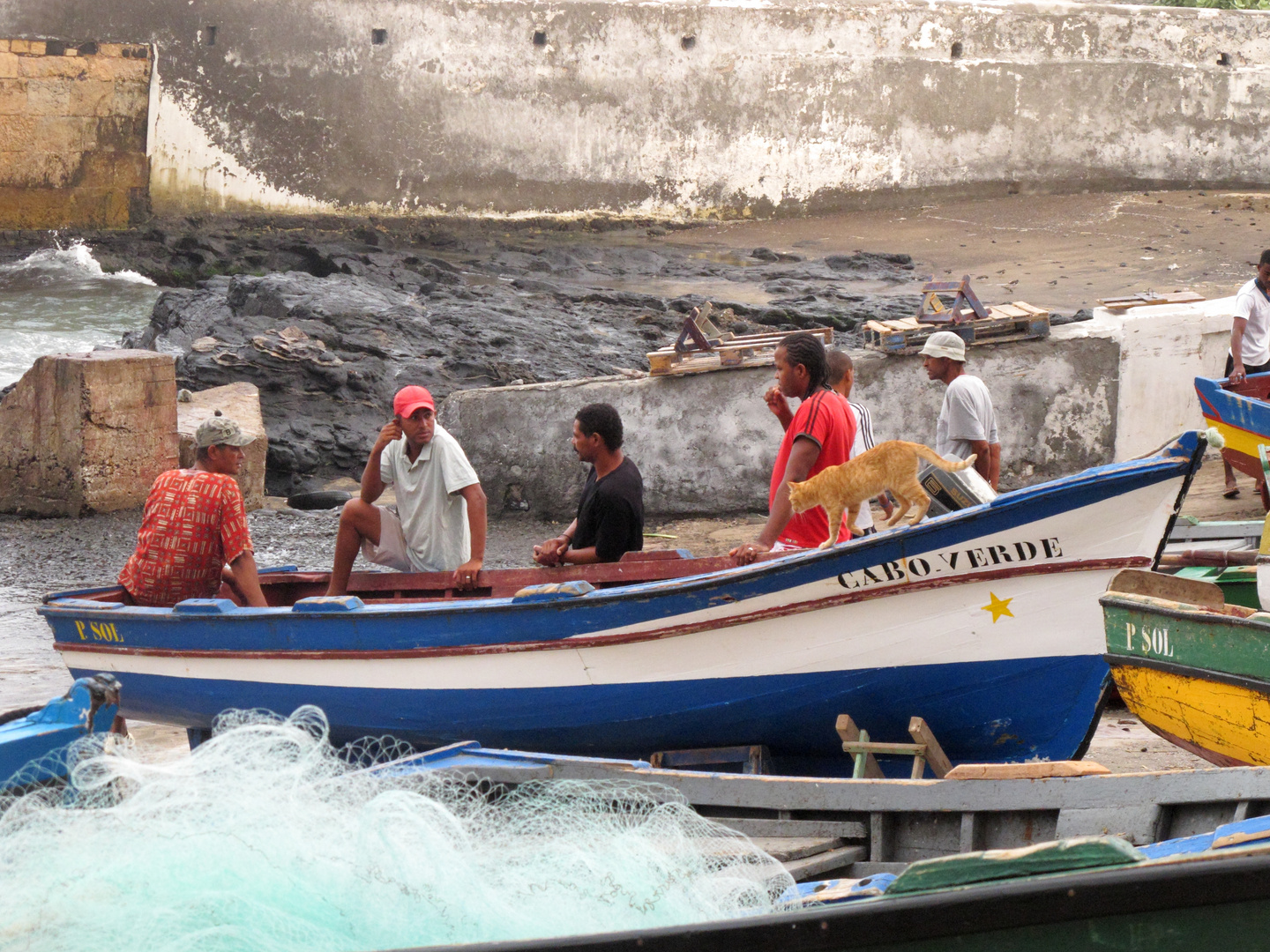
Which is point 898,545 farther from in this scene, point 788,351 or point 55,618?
point 55,618

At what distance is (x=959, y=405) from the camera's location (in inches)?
267

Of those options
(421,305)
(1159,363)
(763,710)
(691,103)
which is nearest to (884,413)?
(1159,363)

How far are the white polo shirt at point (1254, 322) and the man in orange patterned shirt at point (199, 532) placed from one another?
6354 millimetres

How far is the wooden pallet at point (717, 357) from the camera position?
375 inches

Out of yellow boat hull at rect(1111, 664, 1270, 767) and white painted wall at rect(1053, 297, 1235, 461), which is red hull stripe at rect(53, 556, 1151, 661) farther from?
white painted wall at rect(1053, 297, 1235, 461)

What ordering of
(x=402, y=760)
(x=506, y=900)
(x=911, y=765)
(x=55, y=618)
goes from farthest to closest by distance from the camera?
(x=55, y=618)
(x=911, y=765)
(x=402, y=760)
(x=506, y=900)

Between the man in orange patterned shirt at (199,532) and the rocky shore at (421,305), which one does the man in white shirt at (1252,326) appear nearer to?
the rocky shore at (421,305)

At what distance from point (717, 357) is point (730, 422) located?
19.2 inches

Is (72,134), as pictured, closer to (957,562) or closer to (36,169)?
(36,169)

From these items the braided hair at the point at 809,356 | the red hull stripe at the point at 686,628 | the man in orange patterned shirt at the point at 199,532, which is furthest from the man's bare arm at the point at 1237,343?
the man in orange patterned shirt at the point at 199,532

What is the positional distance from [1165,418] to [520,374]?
619 cm

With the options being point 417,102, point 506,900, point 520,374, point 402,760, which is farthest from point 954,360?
point 417,102

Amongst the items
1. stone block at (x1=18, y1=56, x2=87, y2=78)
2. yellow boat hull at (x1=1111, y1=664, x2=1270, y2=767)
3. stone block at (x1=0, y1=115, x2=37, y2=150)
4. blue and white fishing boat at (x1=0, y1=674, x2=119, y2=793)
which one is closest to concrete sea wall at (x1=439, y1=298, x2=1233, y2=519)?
yellow boat hull at (x1=1111, y1=664, x2=1270, y2=767)

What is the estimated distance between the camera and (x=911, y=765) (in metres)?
4.91
